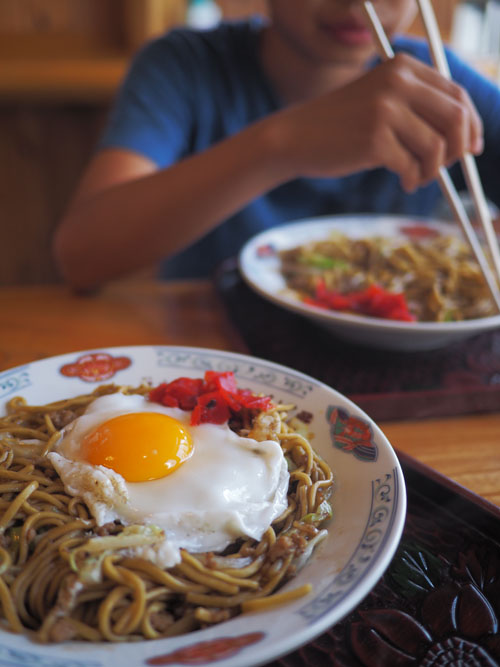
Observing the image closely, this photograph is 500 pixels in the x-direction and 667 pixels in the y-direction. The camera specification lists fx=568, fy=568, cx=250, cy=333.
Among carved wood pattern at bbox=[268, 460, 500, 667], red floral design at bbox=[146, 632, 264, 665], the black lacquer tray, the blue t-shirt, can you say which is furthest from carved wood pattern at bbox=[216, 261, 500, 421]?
the blue t-shirt

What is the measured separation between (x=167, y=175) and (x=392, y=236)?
1046mm

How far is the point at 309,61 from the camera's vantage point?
287 cm

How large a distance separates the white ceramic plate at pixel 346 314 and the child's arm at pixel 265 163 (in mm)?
258

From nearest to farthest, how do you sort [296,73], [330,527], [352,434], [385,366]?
[330,527] → [352,434] → [385,366] → [296,73]

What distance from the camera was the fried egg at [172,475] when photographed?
1.04 m

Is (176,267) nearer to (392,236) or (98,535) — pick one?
(392,236)

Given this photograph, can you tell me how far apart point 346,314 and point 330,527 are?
0.87 meters

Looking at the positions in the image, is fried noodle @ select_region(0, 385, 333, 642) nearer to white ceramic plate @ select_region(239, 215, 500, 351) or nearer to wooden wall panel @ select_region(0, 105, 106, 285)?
white ceramic plate @ select_region(239, 215, 500, 351)

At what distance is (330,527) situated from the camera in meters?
1.10

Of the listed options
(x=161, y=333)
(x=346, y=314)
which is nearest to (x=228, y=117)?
(x=161, y=333)

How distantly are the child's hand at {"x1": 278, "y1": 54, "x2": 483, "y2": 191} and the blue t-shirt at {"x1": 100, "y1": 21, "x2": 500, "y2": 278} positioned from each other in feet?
2.93

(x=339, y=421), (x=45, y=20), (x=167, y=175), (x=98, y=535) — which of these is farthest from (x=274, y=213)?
(x=45, y=20)

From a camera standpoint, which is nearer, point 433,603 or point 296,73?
point 433,603

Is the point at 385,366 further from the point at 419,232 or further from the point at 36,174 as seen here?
the point at 36,174
